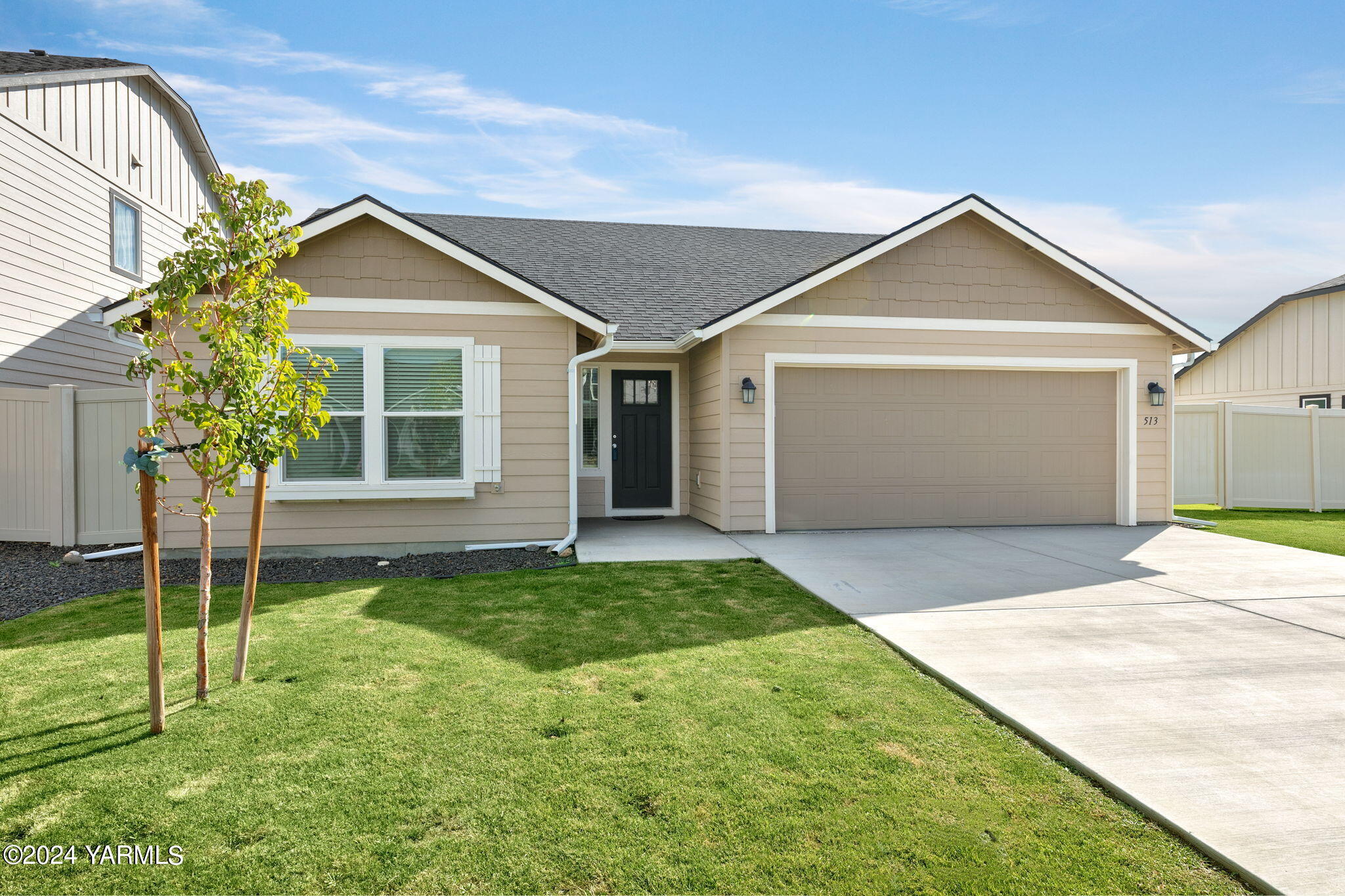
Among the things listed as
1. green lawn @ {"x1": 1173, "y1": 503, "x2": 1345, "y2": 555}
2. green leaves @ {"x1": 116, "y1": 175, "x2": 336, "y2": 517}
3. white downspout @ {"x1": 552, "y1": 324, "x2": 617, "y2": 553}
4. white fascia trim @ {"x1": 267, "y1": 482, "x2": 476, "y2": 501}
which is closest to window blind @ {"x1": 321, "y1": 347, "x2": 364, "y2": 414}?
white fascia trim @ {"x1": 267, "y1": 482, "x2": 476, "y2": 501}

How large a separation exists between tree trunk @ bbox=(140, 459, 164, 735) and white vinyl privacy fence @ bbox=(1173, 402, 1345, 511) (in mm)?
14610

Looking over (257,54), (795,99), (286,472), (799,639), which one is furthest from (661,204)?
(799,639)

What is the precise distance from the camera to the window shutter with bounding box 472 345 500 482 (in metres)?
7.98

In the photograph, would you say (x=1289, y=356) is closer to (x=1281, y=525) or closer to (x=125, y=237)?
(x=1281, y=525)

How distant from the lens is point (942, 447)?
9.77 m

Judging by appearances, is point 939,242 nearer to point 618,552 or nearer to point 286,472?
point 618,552

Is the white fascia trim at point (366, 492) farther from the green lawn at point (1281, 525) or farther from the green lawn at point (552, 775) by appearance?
the green lawn at point (1281, 525)

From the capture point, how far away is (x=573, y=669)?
4.20m

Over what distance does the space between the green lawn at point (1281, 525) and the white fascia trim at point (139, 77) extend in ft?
42.3

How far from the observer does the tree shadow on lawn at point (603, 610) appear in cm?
470

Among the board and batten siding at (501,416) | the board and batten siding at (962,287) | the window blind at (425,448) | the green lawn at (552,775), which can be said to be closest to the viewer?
the green lawn at (552,775)

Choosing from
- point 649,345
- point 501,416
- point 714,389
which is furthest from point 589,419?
point 501,416

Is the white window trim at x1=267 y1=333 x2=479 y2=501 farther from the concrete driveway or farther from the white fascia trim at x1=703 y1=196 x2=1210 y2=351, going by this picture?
the concrete driveway

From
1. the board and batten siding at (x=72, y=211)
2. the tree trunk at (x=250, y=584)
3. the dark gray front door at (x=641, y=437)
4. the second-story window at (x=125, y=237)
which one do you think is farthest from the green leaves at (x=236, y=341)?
the second-story window at (x=125, y=237)
